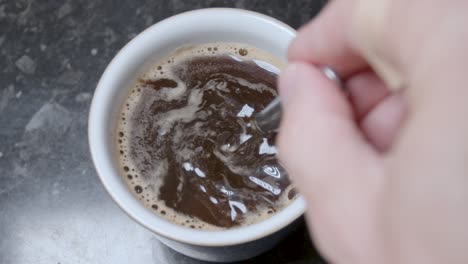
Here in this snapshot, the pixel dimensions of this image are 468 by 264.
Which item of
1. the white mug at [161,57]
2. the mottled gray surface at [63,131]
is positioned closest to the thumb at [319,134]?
the white mug at [161,57]

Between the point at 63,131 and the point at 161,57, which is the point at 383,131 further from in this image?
the point at 63,131

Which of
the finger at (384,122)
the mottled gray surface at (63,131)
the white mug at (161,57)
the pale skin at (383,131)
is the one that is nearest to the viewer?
the pale skin at (383,131)

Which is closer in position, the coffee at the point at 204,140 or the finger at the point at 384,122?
the finger at the point at 384,122

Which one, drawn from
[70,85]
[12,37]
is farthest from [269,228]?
[12,37]

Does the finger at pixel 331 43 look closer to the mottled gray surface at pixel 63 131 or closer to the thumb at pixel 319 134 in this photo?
the thumb at pixel 319 134

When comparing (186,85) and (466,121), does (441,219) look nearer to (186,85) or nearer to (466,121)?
(466,121)

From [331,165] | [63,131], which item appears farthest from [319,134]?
[63,131]
